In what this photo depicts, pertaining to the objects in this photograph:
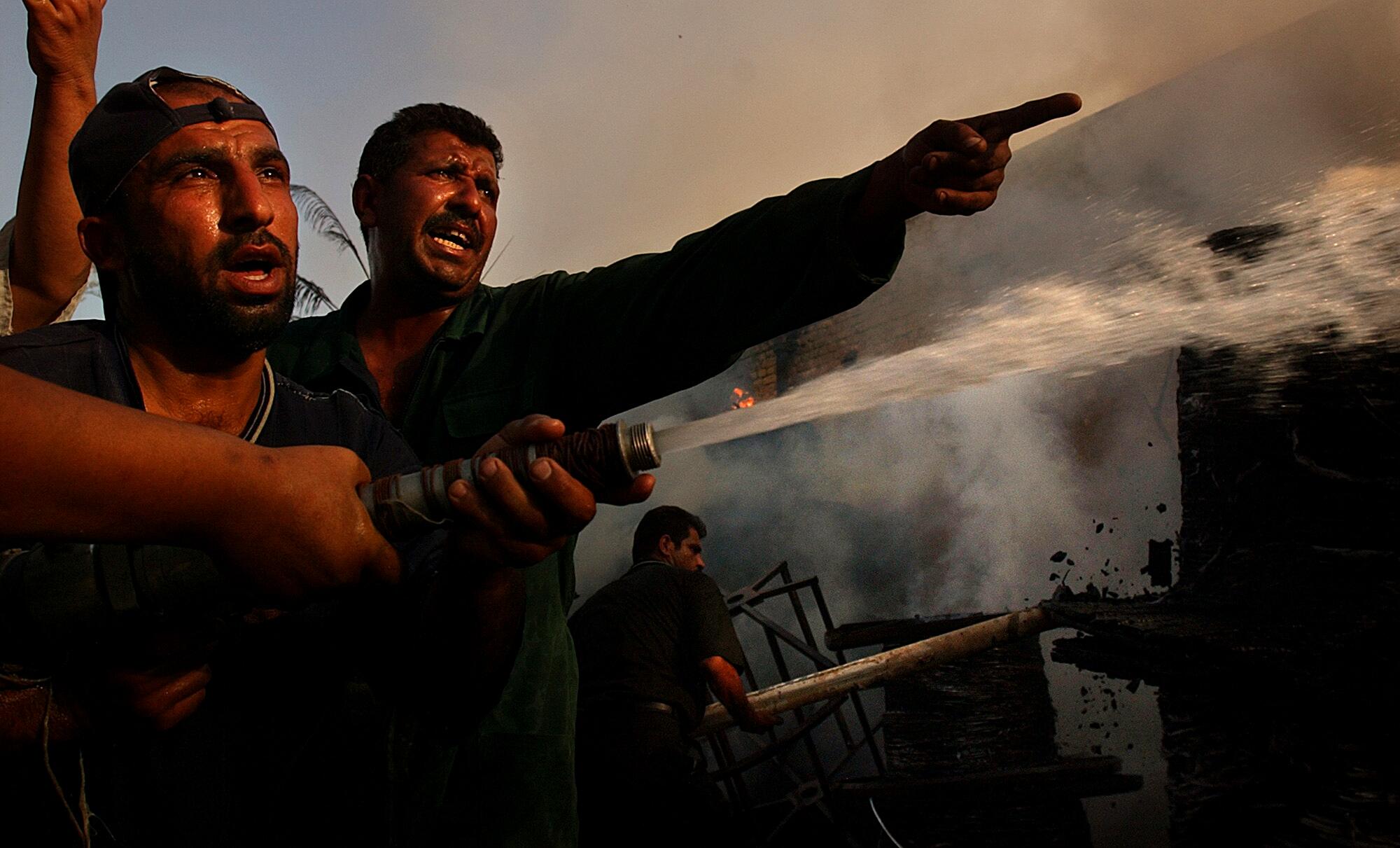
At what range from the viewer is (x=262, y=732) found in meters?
1.59

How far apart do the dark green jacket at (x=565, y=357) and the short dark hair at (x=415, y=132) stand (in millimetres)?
660

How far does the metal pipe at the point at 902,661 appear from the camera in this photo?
5082mm

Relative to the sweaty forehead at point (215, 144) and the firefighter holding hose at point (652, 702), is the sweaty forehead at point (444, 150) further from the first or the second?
the firefighter holding hose at point (652, 702)

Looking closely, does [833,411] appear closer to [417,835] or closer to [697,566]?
[417,835]

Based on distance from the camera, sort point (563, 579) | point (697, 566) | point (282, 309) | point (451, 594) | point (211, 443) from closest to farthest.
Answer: point (211, 443), point (451, 594), point (282, 309), point (563, 579), point (697, 566)

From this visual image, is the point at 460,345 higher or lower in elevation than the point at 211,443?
higher

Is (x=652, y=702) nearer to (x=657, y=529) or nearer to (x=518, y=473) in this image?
(x=657, y=529)

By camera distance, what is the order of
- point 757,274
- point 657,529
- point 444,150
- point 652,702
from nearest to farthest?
point 757,274 → point 444,150 → point 652,702 → point 657,529

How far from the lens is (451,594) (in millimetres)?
1496

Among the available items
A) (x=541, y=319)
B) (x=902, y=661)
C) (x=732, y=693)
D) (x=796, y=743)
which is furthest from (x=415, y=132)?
(x=796, y=743)

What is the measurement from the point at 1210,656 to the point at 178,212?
369cm

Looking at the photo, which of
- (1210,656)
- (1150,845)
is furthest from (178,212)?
(1150,845)

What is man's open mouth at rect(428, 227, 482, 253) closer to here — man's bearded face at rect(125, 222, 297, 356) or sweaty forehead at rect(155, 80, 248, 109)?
sweaty forehead at rect(155, 80, 248, 109)

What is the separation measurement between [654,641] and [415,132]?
3027mm
